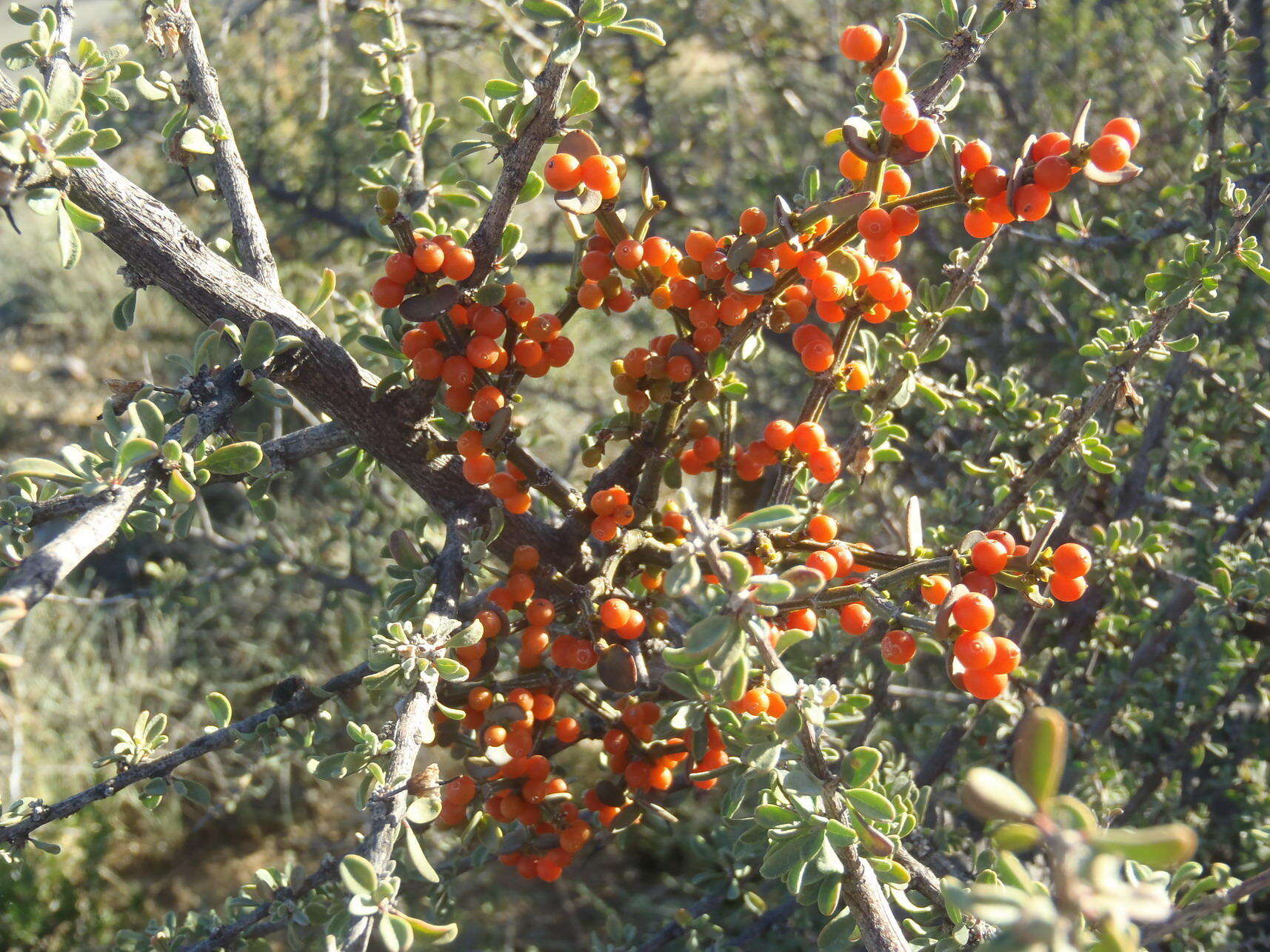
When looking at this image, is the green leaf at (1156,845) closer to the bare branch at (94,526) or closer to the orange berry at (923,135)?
the orange berry at (923,135)

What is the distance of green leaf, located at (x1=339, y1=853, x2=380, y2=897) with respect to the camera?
875 mm

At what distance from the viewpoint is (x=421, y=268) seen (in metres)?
1.18

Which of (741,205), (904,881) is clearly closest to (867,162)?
(904,881)

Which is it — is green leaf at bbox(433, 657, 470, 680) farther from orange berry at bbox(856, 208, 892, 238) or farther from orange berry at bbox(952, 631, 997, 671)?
orange berry at bbox(856, 208, 892, 238)

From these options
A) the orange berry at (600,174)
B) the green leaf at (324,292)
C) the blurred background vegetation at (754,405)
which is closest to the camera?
the orange berry at (600,174)

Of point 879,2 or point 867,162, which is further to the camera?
point 879,2

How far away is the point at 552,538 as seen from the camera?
1500 millimetres

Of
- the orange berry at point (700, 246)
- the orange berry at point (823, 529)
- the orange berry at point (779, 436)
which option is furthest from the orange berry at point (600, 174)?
the orange berry at point (823, 529)

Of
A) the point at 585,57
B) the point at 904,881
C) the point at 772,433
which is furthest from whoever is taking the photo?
the point at 585,57

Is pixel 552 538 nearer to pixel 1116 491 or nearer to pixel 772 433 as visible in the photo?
pixel 772 433

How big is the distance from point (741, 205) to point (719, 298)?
2.32 meters

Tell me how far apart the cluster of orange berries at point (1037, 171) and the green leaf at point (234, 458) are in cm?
87

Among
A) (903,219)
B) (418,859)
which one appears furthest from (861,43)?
(418,859)

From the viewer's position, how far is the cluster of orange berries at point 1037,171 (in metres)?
1.00
